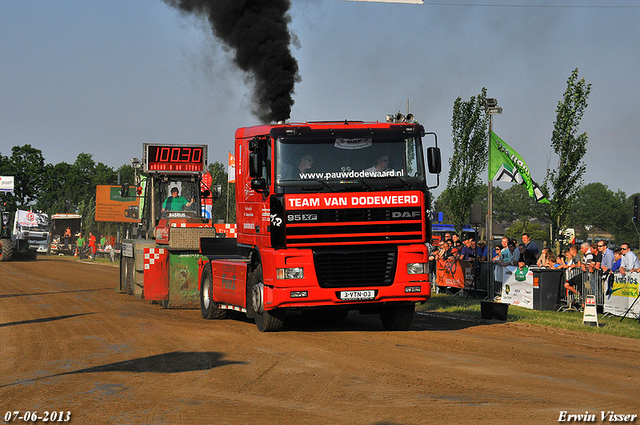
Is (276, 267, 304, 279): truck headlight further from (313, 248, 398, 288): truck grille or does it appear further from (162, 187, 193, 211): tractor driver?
(162, 187, 193, 211): tractor driver

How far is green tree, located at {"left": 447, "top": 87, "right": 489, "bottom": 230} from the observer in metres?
41.0

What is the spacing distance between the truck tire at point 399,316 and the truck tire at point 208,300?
11.7 ft

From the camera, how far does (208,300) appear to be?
590 inches

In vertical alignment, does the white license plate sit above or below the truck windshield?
below

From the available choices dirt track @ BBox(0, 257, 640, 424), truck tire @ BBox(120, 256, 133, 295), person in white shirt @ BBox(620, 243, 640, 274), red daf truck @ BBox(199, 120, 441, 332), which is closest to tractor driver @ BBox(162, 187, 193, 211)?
truck tire @ BBox(120, 256, 133, 295)

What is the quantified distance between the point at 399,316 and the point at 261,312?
2511 millimetres

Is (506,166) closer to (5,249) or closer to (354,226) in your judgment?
(354,226)

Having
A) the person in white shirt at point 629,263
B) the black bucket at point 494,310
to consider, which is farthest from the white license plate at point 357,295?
the person in white shirt at point 629,263

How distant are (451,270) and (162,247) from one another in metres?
9.12

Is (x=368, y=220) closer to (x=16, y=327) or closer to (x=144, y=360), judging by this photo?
(x=144, y=360)

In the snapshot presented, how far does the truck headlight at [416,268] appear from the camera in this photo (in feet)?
39.7

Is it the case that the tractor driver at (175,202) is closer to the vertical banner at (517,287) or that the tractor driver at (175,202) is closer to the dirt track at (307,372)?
the dirt track at (307,372)

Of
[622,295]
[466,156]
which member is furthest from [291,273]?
[466,156]

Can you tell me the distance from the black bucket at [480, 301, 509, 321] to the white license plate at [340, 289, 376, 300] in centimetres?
413
